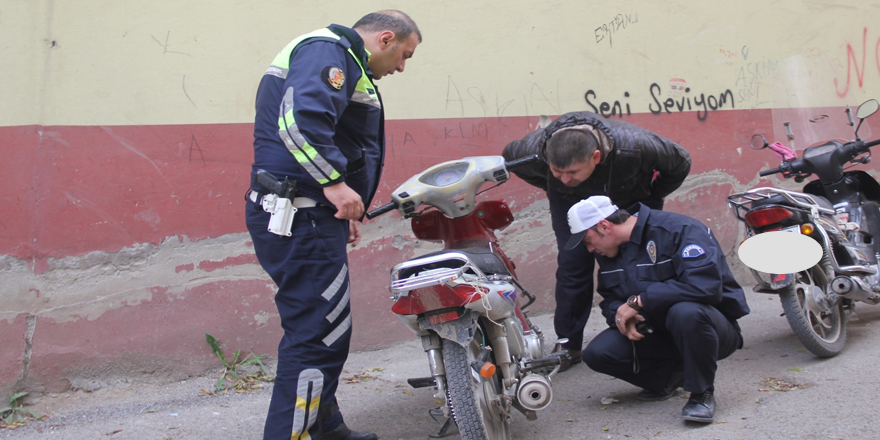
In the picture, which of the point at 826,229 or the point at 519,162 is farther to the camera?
the point at 826,229

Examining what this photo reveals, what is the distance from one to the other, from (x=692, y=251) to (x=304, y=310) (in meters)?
1.64

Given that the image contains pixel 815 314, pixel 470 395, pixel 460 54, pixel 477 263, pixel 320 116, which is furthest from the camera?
pixel 460 54

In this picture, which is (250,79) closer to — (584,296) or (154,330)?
(154,330)

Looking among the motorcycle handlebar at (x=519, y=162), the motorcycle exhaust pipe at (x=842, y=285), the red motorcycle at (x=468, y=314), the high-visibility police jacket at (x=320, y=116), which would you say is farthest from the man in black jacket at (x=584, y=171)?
the motorcycle exhaust pipe at (x=842, y=285)

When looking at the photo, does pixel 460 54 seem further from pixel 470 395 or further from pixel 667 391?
pixel 470 395

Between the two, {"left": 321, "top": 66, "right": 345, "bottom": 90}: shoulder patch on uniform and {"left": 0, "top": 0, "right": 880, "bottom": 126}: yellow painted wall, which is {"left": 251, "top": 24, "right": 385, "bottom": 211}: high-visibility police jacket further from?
{"left": 0, "top": 0, "right": 880, "bottom": 126}: yellow painted wall

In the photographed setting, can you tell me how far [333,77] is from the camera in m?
2.51

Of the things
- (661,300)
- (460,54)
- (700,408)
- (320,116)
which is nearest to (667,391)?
(700,408)

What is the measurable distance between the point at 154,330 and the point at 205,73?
1.43 m

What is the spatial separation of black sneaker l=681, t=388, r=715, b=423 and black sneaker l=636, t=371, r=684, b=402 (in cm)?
27

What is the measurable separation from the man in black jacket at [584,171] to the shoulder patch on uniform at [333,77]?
3.61ft

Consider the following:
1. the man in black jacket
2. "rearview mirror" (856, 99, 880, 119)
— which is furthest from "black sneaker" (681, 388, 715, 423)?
"rearview mirror" (856, 99, 880, 119)

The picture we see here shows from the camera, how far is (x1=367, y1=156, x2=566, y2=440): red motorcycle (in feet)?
8.38

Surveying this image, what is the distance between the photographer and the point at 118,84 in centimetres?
373
